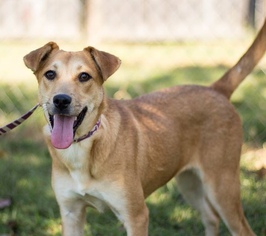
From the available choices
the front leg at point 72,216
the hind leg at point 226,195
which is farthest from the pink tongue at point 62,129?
the hind leg at point 226,195

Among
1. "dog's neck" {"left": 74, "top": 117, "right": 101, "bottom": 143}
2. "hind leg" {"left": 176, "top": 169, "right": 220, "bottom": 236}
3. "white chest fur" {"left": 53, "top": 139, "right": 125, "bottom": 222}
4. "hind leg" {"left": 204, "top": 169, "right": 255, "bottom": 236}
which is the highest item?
"dog's neck" {"left": 74, "top": 117, "right": 101, "bottom": 143}

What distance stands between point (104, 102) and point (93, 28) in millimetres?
4633

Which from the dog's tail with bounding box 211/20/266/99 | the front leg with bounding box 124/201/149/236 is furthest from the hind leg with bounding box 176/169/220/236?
the front leg with bounding box 124/201/149/236

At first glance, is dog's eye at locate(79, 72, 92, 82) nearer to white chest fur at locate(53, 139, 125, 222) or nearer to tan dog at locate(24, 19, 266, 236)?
tan dog at locate(24, 19, 266, 236)

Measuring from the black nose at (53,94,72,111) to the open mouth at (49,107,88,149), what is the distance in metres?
0.11

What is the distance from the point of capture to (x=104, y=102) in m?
4.89

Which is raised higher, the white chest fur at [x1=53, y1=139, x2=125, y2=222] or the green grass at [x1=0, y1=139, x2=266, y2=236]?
the white chest fur at [x1=53, y1=139, x2=125, y2=222]

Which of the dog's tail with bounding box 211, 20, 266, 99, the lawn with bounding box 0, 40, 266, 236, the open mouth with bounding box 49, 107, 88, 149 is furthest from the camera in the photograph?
the lawn with bounding box 0, 40, 266, 236

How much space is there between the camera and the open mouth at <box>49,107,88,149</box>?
4602 millimetres

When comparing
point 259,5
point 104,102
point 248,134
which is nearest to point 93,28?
point 248,134

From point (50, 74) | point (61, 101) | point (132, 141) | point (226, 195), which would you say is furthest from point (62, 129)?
point (226, 195)

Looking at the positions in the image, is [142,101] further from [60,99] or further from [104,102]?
[60,99]

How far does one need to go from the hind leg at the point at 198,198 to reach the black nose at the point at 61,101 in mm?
1520

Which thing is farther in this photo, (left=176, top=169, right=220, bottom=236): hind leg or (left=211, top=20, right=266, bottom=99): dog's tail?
(left=176, top=169, right=220, bottom=236): hind leg
